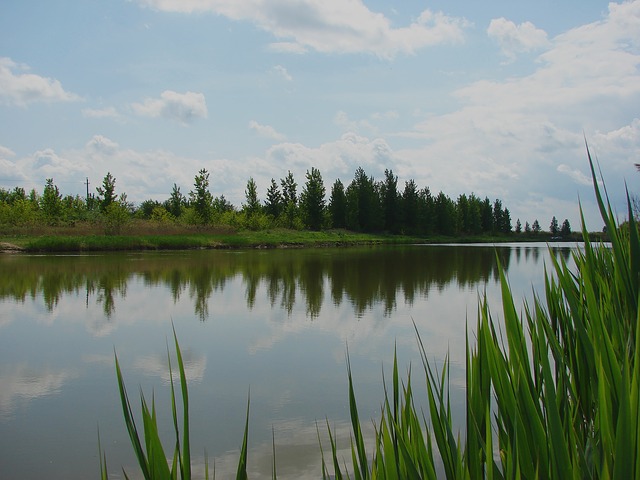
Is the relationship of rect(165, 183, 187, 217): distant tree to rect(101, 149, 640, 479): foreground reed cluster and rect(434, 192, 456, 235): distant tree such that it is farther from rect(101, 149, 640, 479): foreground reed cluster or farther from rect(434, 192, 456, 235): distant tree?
rect(101, 149, 640, 479): foreground reed cluster

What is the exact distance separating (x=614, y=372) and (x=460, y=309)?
9.05m

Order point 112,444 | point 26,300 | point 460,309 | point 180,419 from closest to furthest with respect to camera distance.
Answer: point 112,444 → point 180,419 → point 460,309 → point 26,300

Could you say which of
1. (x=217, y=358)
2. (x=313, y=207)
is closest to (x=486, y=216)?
(x=313, y=207)

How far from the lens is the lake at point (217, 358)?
4105mm

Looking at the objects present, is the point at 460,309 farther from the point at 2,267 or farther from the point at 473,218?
the point at 473,218

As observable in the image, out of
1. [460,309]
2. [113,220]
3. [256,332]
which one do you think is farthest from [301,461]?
[113,220]

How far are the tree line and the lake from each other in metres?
25.8

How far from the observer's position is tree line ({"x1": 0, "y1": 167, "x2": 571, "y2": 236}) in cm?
3916

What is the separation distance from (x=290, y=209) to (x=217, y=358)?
154ft

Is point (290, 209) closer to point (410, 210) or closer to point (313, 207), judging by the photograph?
point (313, 207)

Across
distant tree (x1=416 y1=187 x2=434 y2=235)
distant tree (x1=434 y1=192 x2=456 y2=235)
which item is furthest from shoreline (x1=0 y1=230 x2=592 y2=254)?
distant tree (x1=434 y1=192 x2=456 y2=235)

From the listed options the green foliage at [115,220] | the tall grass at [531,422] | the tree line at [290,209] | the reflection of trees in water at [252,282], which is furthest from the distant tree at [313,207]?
the tall grass at [531,422]

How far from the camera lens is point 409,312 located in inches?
384

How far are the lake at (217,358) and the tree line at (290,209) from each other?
25.8 metres
